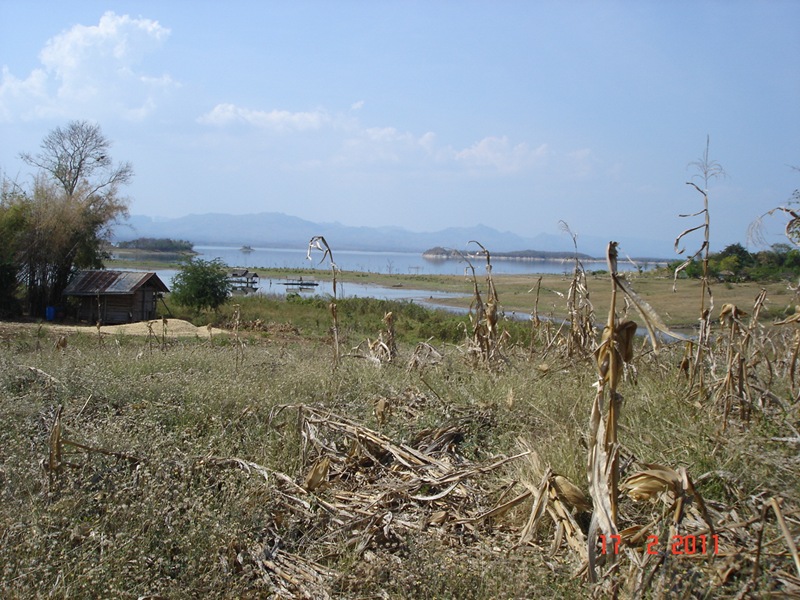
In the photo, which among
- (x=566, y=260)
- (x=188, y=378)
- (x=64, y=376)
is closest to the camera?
(x=64, y=376)

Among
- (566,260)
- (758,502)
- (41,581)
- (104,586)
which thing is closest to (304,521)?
(104,586)

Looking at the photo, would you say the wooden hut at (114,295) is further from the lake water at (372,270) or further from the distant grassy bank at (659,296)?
the distant grassy bank at (659,296)

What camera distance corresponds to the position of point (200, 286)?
25328 mm

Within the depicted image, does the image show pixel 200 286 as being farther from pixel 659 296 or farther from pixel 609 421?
pixel 609 421

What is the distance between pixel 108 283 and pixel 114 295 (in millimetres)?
506

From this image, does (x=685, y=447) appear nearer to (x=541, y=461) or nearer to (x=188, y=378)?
(x=541, y=461)

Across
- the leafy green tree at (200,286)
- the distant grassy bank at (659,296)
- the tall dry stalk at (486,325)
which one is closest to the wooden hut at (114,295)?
the leafy green tree at (200,286)

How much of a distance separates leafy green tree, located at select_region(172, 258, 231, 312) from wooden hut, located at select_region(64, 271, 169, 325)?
1.16m

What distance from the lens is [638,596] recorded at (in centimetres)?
244

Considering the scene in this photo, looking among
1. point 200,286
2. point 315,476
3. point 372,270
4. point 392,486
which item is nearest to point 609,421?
point 392,486

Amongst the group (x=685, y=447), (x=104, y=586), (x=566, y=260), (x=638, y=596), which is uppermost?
(x=566, y=260)

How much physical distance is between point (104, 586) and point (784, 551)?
111 inches
